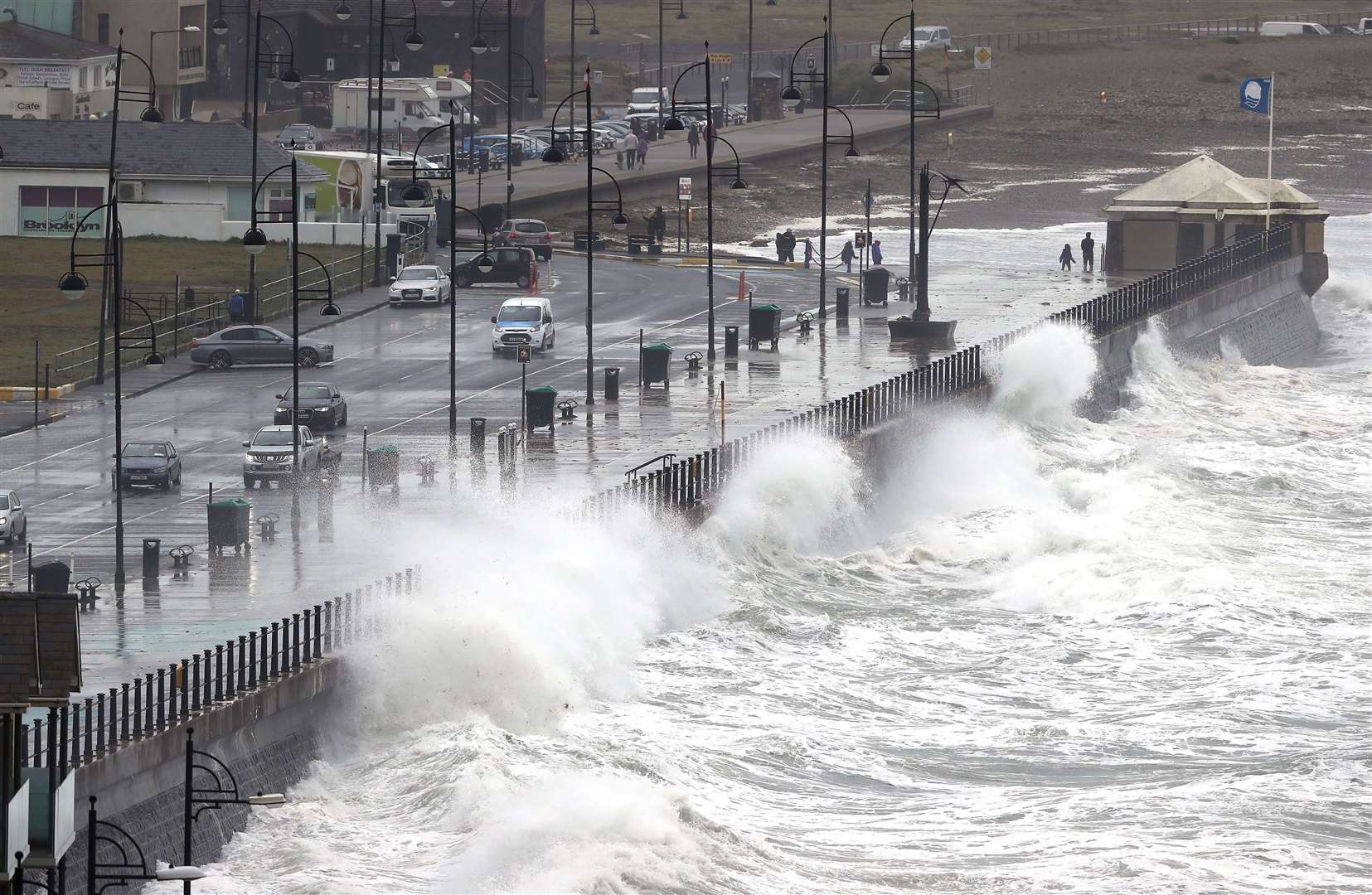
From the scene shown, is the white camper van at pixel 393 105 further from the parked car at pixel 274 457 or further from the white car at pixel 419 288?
the parked car at pixel 274 457

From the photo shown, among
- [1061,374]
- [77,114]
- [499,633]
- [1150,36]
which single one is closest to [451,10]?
[77,114]

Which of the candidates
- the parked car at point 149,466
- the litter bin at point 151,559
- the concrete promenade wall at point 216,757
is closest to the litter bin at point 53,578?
the litter bin at point 151,559

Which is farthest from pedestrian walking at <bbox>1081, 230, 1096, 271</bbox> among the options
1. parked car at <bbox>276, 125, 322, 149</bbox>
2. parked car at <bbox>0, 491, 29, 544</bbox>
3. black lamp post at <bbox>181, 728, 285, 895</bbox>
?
black lamp post at <bbox>181, 728, 285, 895</bbox>

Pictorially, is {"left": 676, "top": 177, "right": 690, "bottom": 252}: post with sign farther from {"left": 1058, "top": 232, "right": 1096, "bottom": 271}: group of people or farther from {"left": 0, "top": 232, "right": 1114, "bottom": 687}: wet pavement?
{"left": 1058, "top": 232, "right": 1096, "bottom": 271}: group of people

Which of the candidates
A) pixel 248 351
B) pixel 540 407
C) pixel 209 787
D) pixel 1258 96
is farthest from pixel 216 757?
pixel 1258 96

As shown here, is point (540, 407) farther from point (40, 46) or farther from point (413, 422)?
point (40, 46)
